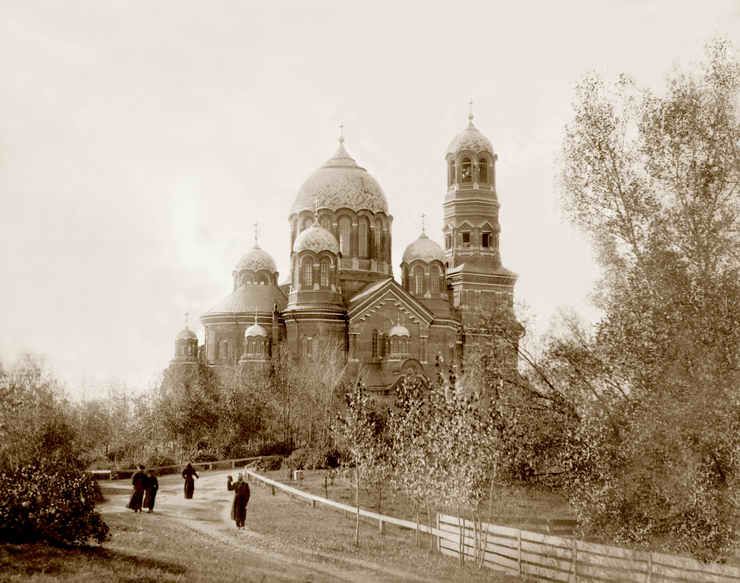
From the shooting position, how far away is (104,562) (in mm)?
14039

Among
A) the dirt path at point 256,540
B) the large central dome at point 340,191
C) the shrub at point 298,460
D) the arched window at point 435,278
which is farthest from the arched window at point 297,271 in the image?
the dirt path at point 256,540

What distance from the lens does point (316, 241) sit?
182 ft

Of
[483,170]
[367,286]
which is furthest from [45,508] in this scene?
[483,170]

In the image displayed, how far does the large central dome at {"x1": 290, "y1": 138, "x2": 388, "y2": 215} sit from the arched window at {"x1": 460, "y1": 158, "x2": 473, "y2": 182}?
20.2ft

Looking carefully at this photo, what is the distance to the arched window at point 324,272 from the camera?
55219 mm

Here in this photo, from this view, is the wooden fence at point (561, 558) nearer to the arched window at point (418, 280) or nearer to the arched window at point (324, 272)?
the arched window at point (324, 272)

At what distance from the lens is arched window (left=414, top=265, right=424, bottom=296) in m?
57.4

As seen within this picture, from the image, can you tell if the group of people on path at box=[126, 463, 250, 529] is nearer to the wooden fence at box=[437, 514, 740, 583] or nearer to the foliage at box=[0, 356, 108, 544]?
the wooden fence at box=[437, 514, 740, 583]

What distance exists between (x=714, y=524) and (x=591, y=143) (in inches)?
260

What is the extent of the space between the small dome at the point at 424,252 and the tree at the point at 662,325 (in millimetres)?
41970

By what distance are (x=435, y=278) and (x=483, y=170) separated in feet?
26.3

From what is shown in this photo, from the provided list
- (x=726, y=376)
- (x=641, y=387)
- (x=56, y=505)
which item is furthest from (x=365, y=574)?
(x=726, y=376)

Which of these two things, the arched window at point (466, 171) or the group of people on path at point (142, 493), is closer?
the group of people on path at point (142, 493)

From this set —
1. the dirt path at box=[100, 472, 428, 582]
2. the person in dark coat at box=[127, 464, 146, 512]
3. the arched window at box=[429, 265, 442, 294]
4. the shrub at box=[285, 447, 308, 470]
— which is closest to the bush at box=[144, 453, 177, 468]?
the shrub at box=[285, 447, 308, 470]
